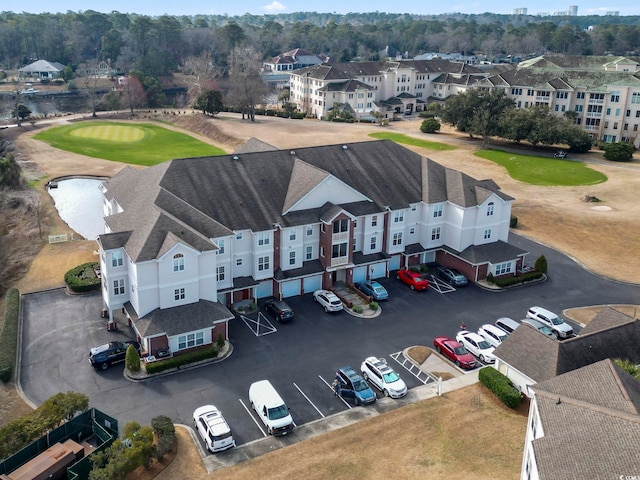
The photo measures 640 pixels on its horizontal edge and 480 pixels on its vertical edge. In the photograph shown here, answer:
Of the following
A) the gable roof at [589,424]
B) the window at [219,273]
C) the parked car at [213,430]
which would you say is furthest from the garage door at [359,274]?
the gable roof at [589,424]

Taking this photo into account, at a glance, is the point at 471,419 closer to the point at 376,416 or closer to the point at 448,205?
the point at 376,416

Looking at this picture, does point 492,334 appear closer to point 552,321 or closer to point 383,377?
point 552,321

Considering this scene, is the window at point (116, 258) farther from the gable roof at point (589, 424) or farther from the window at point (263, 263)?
the gable roof at point (589, 424)

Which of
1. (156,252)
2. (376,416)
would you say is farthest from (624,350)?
(156,252)

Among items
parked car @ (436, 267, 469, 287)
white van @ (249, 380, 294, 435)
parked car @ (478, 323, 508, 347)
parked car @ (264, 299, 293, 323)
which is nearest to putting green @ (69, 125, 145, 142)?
parked car @ (264, 299, 293, 323)

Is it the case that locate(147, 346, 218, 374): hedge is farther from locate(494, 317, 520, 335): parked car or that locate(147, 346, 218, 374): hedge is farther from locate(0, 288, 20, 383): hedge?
locate(494, 317, 520, 335): parked car

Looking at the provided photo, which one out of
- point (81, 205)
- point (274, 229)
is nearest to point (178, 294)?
point (274, 229)
